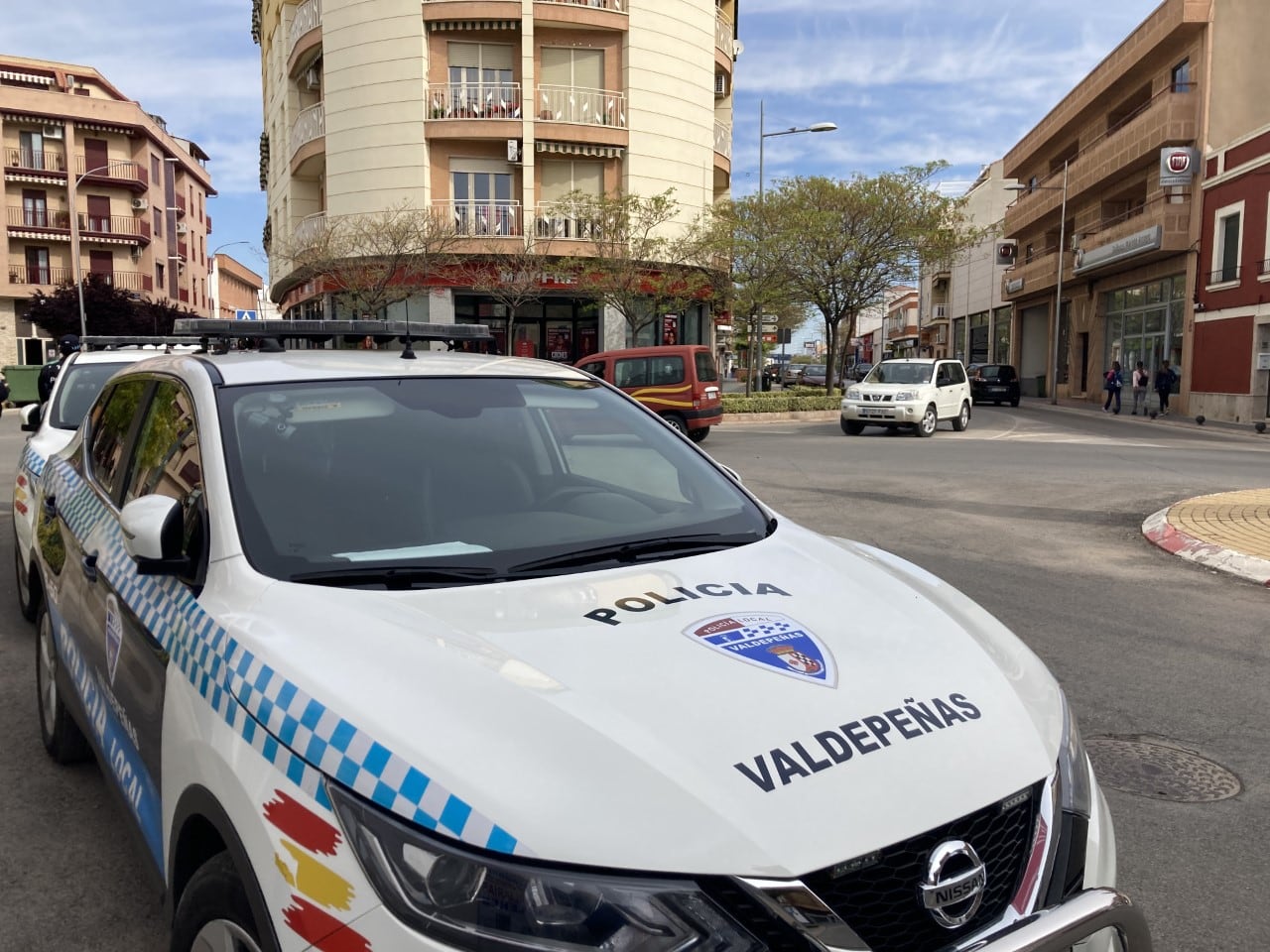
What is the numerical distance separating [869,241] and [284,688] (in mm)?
30234

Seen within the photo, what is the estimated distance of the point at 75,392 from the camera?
283 inches

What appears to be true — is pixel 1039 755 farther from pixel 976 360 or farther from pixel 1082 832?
pixel 976 360

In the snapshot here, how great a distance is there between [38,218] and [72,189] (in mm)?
4599

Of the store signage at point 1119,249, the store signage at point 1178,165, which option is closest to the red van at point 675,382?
the store signage at point 1178,165

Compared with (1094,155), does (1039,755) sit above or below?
below

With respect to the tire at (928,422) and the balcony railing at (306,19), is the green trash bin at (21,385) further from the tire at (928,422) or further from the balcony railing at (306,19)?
the tire at (928,422)

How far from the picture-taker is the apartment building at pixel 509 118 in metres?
31.2

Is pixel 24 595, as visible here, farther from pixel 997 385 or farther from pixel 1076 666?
pixel 997 385

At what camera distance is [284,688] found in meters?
1.82

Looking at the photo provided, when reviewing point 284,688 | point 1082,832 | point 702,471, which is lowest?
point 1082,832

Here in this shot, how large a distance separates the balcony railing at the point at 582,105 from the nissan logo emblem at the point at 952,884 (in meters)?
32.5

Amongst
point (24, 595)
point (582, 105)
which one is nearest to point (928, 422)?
point (582, 105)

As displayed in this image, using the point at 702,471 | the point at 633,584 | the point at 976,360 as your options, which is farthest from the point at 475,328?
the point at 976,360

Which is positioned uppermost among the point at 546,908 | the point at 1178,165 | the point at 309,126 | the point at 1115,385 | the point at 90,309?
the point at 309,126
